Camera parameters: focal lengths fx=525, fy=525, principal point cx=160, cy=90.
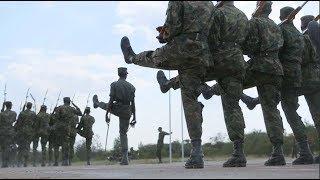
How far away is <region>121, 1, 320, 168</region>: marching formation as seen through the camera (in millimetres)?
6246

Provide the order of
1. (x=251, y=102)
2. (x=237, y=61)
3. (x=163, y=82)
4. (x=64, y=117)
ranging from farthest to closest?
(x=64, y=117), (x=251, y=102), (x=163, y=82), (x=237, y=61)

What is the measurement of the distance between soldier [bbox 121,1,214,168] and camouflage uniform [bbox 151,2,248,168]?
0.04 feet

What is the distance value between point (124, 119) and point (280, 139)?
490 cm

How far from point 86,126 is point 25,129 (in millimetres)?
2022

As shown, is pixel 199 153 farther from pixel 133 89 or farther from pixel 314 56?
pixel 133 89

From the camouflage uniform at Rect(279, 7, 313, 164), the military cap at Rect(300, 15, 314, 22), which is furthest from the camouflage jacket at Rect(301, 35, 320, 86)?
the military cap at Rect(300, 15, 314, 22)

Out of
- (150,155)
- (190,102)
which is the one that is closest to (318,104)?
(190,102)

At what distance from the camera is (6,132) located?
1661 cm

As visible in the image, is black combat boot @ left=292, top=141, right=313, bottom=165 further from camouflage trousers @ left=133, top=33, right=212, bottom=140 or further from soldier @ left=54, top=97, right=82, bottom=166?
soldier @ left=54, top=97, right=82, bottom=166

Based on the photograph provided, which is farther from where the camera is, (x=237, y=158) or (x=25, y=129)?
(x=25, y=129)

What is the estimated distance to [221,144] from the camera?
35.3 m

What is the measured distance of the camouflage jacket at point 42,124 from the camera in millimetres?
16953

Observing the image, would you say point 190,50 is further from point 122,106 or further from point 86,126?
point 86,126

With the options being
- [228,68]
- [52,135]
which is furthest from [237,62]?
[52,135]
